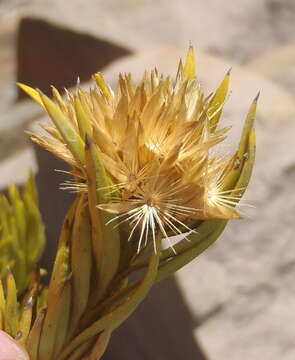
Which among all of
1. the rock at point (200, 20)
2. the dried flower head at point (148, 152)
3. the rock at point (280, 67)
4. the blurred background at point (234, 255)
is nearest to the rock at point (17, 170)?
the blurred background at point (234, 255)

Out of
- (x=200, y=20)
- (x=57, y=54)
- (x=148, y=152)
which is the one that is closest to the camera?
(x=148, y=152)

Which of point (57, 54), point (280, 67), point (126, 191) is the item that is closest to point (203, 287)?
point (126, 191)

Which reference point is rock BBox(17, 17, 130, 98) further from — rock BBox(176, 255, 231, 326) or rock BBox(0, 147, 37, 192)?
rock BBox(176, 255, 231, 326)

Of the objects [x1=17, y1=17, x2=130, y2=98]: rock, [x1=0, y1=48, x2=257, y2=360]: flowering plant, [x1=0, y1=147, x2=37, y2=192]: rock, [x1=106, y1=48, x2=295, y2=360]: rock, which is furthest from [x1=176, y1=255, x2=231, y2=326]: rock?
[x1=17, y1=17, x2=130, y2=98]: rock

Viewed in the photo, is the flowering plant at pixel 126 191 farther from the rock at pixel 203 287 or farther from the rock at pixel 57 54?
the rock at pixel 57 54

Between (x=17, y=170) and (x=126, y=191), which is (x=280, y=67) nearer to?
(x=17, y=170)
